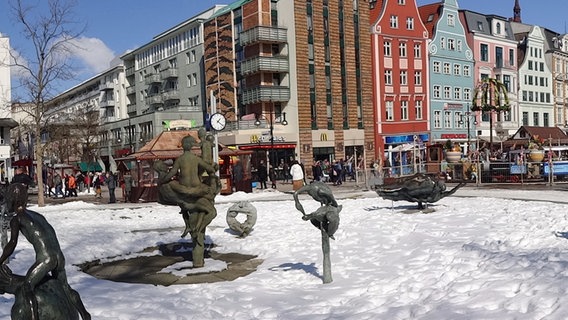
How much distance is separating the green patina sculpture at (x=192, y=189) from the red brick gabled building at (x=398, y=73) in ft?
138

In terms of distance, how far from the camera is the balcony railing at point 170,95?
2400 inches

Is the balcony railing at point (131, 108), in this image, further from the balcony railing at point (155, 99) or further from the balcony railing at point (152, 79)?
the balcony railing at point (152, 79)

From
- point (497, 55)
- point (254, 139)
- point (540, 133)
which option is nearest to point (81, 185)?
point (254, 139)

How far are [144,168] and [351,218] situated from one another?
41.2 feet

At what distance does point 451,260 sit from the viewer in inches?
352

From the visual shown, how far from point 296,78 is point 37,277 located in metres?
43.6

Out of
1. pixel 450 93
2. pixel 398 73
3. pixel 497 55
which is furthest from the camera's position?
pixel 497 55

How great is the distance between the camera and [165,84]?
2506 inches

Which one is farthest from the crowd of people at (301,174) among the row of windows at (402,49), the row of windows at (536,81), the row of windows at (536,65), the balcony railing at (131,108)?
the row of windows at (536,65)

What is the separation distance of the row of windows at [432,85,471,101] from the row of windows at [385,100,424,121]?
2.07 metres

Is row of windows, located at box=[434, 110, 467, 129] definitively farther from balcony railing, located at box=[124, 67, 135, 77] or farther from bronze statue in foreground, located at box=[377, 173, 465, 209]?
bronze statue in foreground, located at box=[377, 173, 465, 209]

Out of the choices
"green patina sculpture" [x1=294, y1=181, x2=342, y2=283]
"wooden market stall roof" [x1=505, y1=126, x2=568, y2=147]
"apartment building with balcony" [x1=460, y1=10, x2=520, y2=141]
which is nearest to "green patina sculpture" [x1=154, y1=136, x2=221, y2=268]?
"green patina sculpture" [x1=294, y1=181, x2=342, y2=283]

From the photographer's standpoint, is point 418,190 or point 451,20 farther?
point 451,20

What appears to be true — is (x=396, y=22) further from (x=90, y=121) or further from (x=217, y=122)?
(x=217, y=122)
